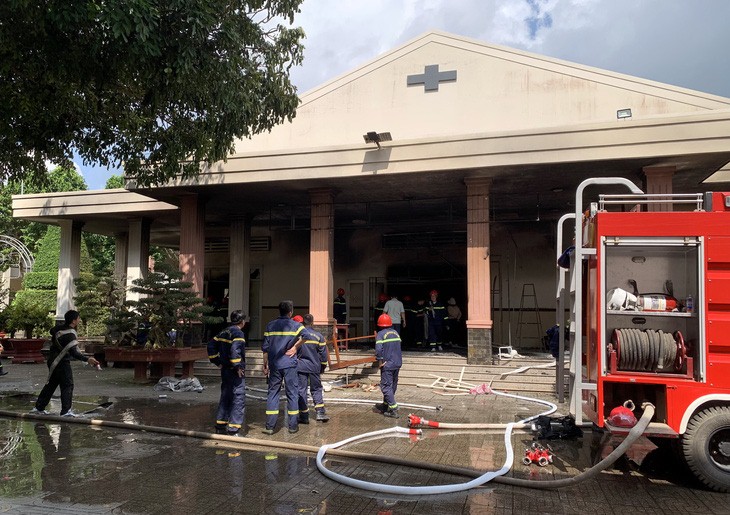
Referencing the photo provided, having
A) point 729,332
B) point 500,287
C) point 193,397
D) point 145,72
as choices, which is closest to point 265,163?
point 193,397

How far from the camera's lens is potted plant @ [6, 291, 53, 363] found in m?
15.7

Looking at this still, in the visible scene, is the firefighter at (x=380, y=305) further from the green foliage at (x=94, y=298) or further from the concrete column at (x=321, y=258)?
the green foliage at (x=94, y=298)

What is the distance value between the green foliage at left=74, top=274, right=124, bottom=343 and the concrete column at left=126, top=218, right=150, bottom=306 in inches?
34.9

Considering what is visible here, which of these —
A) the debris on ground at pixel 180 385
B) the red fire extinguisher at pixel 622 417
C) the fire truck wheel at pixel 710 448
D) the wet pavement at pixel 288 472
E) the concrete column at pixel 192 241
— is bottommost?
the debris on ground at pixel 180 385

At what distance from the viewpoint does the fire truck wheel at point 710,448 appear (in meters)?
5.11

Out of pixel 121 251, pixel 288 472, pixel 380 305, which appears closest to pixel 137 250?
pixel 121 251

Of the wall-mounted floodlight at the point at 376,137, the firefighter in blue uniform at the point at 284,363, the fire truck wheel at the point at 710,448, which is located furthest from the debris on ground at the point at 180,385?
the fire truck wheel at the point at 710,448

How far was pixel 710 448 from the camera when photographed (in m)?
5.20

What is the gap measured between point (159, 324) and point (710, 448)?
999 centimetres

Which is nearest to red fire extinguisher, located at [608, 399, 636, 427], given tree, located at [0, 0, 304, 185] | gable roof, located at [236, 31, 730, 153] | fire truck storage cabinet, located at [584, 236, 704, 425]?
fire truck storage cabinet, located at [584, 236, 704, 425]

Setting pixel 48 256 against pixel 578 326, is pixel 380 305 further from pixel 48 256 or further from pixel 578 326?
pixel 48 256

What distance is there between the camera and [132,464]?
5828 mm

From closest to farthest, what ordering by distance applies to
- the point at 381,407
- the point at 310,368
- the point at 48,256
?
1. the point at 310,368
2. the point at 381,407
3. the point at 48,256

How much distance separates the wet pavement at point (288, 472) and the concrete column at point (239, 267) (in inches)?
289
